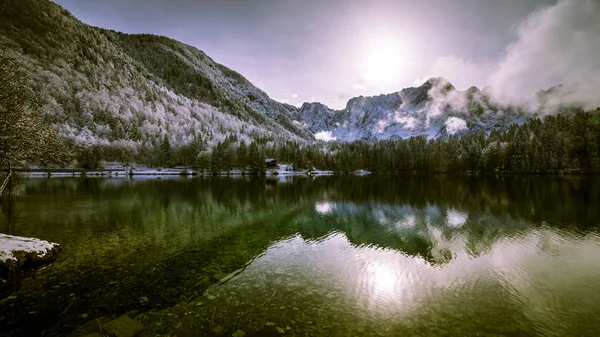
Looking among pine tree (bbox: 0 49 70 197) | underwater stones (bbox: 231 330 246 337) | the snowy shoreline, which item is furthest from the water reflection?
the snowy shoreline

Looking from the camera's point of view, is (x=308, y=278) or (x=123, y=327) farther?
(x=308, y=278)

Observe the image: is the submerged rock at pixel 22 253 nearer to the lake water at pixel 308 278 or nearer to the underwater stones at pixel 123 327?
the lake water at pixel 308 278

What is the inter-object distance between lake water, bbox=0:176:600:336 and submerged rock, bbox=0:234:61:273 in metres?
1.20

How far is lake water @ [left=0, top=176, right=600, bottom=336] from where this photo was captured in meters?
11.6

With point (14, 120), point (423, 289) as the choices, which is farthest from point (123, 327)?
point (14, 120)

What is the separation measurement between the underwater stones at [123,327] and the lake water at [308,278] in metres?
0.33

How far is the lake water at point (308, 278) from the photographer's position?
38.0ft

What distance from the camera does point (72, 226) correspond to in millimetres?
28812

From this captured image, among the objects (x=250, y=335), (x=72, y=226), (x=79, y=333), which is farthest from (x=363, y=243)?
(x=72, y=226)

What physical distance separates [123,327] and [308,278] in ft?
32.2

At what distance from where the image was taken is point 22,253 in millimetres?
16766

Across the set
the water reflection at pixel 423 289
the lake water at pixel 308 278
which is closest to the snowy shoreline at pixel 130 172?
the lake water at pixel 308 278

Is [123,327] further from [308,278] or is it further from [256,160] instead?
[256,160]

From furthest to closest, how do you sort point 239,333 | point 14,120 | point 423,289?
point 14,120 < point 423,289 < point 239,333
